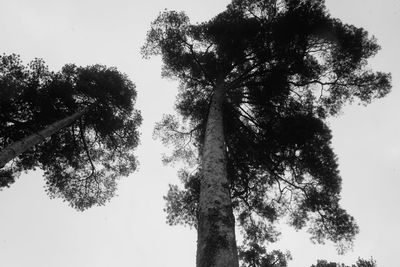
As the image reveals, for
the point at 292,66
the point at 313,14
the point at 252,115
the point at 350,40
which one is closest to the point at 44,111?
the point at 252,115

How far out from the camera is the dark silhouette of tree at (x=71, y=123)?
44.3 ft

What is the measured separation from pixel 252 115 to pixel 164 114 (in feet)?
13.9

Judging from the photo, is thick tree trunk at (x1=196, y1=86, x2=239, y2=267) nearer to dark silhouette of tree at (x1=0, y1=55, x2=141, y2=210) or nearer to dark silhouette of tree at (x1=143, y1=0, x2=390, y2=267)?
dark silhouette of tree at (x1=143, y1=0, x2=390, y2=267)

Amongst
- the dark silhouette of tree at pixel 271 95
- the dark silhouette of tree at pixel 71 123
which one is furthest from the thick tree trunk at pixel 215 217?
the dark silhouette of tree at pixel 71 123

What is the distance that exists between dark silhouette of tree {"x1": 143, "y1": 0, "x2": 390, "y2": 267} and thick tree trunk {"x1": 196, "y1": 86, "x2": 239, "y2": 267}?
3065mm

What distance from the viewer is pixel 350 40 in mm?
13289

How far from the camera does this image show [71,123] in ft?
47.8

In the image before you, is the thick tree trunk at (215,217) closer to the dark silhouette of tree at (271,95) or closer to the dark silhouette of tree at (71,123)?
the dark silhouette of tree at (271,95)

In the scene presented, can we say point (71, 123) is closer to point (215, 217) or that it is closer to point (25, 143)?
point (25, 143)

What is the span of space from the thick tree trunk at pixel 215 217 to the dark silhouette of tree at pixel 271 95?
307 cm

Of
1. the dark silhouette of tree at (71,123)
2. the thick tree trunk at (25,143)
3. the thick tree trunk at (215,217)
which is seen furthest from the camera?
the dark silhouette of tree at (71,123)

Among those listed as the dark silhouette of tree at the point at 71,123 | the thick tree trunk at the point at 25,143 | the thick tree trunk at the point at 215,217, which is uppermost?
the dark silhouette of tree at the point at 71,123

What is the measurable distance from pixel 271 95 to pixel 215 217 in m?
8.89

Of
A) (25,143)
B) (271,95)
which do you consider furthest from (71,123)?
(271,95)
